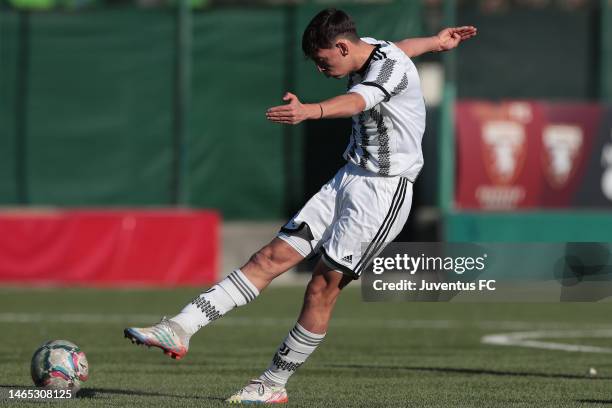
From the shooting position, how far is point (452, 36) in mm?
9258

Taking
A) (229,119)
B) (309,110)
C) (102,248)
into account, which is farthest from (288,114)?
(229,119)

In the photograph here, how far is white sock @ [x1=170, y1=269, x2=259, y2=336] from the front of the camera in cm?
803

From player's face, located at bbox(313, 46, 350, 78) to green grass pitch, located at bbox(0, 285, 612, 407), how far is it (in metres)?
1.93

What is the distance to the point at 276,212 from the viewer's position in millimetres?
22953

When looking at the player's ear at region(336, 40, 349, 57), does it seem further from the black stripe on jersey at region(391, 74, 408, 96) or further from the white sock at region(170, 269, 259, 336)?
the white sock at region(170, 269, 259, 336)

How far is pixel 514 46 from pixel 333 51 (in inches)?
670

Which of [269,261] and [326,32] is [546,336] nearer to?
[269,261]

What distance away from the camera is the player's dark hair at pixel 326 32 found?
26.2 ft

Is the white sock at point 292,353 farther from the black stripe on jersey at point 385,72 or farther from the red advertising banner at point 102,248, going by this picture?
the red advertising banner at point 102,248

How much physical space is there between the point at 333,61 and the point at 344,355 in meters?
4.30

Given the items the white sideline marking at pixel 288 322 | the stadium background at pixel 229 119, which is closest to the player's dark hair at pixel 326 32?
the white sideline marking at pixel 288 322

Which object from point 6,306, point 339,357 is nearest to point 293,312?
point 6,306

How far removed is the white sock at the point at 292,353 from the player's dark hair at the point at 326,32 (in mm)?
1641

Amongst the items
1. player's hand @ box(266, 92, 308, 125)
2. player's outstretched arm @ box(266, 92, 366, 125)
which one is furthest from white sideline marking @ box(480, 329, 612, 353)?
player's hand @ box(266, 92, 308, 125)
